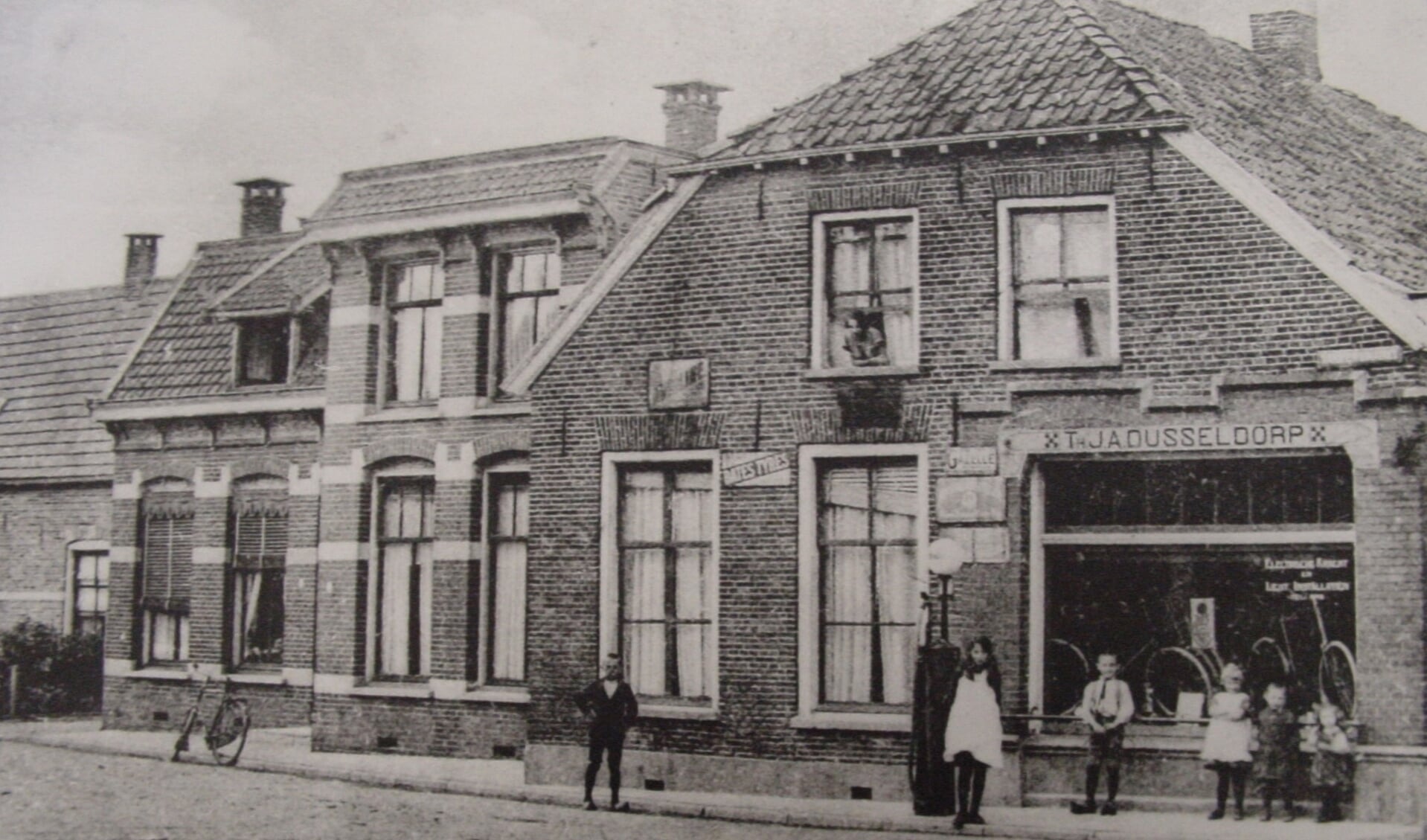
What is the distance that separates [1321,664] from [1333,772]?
2.87ft

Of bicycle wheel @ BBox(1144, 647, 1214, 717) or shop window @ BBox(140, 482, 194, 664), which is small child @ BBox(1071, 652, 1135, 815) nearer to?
bicycle wheel @ BBox(1144, 647, 1214, 717)

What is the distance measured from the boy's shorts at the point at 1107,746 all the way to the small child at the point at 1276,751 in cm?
104

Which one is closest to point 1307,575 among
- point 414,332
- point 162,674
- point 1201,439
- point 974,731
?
point 1201,439

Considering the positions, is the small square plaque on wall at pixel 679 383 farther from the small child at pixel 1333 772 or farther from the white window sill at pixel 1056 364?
the small child at pixel 1333 772

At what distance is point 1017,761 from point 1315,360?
3977mm

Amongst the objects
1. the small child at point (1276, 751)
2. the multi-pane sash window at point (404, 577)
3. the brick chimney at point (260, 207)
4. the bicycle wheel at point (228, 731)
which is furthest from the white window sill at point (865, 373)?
the brick chimney at point (260, 207)

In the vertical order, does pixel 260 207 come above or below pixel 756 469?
above

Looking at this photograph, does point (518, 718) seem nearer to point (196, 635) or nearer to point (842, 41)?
point (196, 635)

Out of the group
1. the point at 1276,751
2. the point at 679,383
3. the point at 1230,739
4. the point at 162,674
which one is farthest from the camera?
the point at 162,674

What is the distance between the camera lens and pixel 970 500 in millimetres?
14203

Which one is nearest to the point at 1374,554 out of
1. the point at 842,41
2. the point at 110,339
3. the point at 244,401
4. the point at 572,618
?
the point at 842,41

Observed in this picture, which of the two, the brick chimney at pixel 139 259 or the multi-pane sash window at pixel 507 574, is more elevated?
the brick chimney at pixel 139 259

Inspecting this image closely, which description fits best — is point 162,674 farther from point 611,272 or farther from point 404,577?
point 611,272

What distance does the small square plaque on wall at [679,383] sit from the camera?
1533 cm
